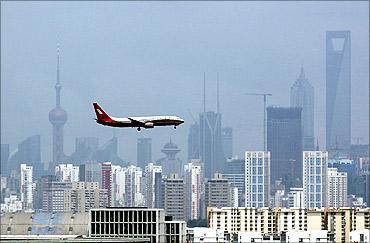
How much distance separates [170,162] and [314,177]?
15.5 metres

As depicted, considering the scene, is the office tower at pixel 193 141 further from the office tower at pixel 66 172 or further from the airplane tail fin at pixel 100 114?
the airplane tail fin at pixel 100 114

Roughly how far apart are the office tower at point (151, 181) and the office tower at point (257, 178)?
377 inches

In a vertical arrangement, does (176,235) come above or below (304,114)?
below

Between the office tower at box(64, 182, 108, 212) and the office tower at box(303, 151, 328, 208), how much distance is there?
681 inches

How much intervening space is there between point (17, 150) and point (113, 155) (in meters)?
8.93

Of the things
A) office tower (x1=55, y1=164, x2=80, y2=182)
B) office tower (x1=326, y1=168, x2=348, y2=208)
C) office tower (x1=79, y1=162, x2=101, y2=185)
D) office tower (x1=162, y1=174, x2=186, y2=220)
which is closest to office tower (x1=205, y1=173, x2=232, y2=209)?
office tower (x1=162, y1=174, x2=186, y2=220)

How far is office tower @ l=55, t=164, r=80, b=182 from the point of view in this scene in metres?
59.0

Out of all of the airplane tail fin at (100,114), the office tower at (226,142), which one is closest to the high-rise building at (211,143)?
the office tower at (226,142)

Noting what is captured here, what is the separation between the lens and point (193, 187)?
70.7m

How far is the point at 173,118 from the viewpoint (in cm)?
2298

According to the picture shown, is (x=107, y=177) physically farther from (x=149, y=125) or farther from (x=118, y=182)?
(x=149, y=125)

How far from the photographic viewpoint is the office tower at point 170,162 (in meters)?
57.2

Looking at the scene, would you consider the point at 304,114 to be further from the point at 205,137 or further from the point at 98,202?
the point at 98,202

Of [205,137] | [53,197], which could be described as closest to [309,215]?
[205,137]
